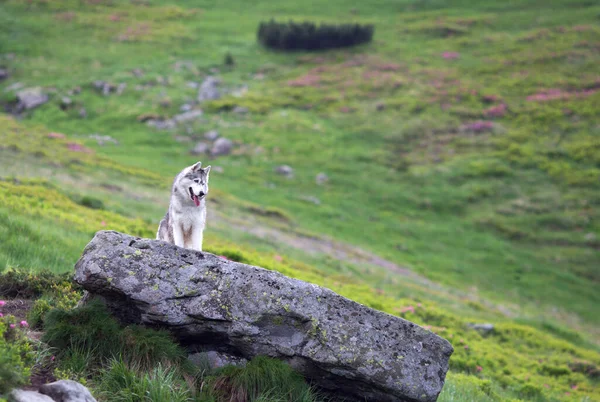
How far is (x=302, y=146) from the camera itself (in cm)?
6156

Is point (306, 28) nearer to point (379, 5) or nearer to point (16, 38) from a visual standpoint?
point (379, 5)

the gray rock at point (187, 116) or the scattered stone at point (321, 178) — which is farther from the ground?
the gray rock at point (187, 116)

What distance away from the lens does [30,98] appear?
63344 millimetres

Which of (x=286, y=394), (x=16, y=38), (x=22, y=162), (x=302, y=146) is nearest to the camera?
(x=286, y=394)

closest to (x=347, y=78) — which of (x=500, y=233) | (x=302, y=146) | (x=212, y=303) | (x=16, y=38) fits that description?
(x=302, y=146)

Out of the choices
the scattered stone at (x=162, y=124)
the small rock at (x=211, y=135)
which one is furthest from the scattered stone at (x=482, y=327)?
the scattered stone at (x=162, y=124)

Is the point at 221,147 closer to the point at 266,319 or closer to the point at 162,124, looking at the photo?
the point at 162,124

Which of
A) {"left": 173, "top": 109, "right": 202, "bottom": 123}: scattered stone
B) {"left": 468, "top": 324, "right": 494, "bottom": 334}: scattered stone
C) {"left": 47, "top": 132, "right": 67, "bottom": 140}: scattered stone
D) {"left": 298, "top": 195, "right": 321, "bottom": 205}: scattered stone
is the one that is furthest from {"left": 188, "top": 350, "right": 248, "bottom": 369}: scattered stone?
{"left": 173, "top": 109, "right": 202, "bottom": 123}: scattered stone

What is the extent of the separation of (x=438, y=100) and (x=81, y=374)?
228 ft

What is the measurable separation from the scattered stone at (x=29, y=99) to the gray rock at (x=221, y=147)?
22149mm

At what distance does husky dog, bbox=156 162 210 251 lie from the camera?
491 inches

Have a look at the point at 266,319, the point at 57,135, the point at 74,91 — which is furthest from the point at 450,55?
the point at 266,319

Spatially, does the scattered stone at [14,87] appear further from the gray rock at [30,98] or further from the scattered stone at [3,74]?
the scattered stone at [3,74]

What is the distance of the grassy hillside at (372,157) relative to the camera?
26.8 meters
